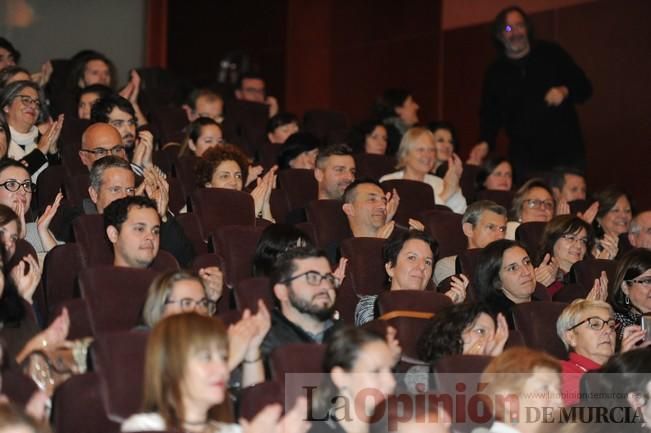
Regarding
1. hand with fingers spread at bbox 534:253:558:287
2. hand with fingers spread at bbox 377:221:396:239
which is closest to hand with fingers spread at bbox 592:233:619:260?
hand with fingers spread at bbox 534:253:558:287

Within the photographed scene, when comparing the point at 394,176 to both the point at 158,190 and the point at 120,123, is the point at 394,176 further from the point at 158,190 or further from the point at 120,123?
the point at 158,190

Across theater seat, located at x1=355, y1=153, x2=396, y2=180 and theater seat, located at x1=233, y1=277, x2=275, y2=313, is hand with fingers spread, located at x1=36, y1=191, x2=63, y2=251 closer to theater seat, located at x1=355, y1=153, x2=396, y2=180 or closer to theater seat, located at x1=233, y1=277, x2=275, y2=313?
theater seat, located at x1=233, y1=277, x2=275, y2=313

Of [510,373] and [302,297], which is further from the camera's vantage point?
[302,297]

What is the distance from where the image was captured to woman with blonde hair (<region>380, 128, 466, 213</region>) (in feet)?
19.2

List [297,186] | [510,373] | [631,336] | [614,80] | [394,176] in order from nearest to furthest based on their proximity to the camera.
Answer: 1. [510,373]
2. [631,336]
3. [297,186]
4. [394,176]
5. [614,80]

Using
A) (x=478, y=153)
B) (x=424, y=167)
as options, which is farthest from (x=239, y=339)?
(x=478, y=153)

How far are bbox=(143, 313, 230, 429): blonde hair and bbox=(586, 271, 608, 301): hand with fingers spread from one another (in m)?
2.18

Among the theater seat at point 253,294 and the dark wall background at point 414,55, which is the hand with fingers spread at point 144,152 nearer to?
the theater seat at point 253,294

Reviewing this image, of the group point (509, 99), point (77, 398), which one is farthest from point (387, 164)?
point (77, 398)

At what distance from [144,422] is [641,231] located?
3369 millimetres

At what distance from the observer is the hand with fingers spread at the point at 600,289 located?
4.59 metres

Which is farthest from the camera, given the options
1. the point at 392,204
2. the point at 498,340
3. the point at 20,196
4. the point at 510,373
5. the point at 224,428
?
the point at 392,204

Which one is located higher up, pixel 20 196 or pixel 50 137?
pixel 50 137

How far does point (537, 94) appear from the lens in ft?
21.8
